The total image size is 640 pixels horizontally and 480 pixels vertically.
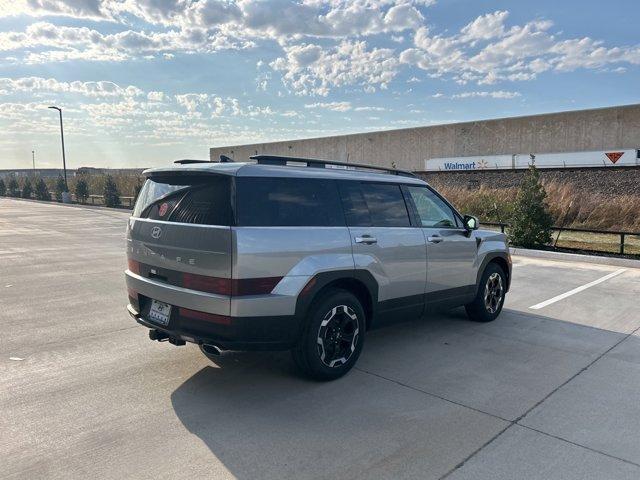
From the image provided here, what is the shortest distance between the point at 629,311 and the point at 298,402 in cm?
537

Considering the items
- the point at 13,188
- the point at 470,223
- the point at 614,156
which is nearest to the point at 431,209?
the point at 470,223

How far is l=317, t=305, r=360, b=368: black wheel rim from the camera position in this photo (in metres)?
4.34

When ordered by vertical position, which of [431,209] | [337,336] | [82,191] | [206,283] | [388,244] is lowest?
[337,336]

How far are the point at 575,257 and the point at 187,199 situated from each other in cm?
1033

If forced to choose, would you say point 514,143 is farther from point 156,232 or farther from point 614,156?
point 156,232

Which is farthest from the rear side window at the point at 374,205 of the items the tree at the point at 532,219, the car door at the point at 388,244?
the tree at the point at 532,219

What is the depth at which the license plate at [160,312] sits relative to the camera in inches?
167

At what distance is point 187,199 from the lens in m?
4.23

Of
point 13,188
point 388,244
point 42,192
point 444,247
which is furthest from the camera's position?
point 13,188

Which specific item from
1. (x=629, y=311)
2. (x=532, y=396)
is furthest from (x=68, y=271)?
(x=629, y=311)

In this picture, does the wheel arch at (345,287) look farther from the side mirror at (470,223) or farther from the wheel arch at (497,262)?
the wheel arch at (497,262)

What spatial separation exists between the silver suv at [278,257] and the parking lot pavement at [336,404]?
0.45 meters

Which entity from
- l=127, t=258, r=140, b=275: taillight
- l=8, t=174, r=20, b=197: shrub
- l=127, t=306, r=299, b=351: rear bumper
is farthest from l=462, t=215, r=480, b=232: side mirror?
l=8, t=174, r=20, b=197: shrub

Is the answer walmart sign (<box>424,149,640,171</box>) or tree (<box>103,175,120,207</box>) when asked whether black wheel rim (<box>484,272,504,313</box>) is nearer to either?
tree (<box>103,175,120,207</box>)
